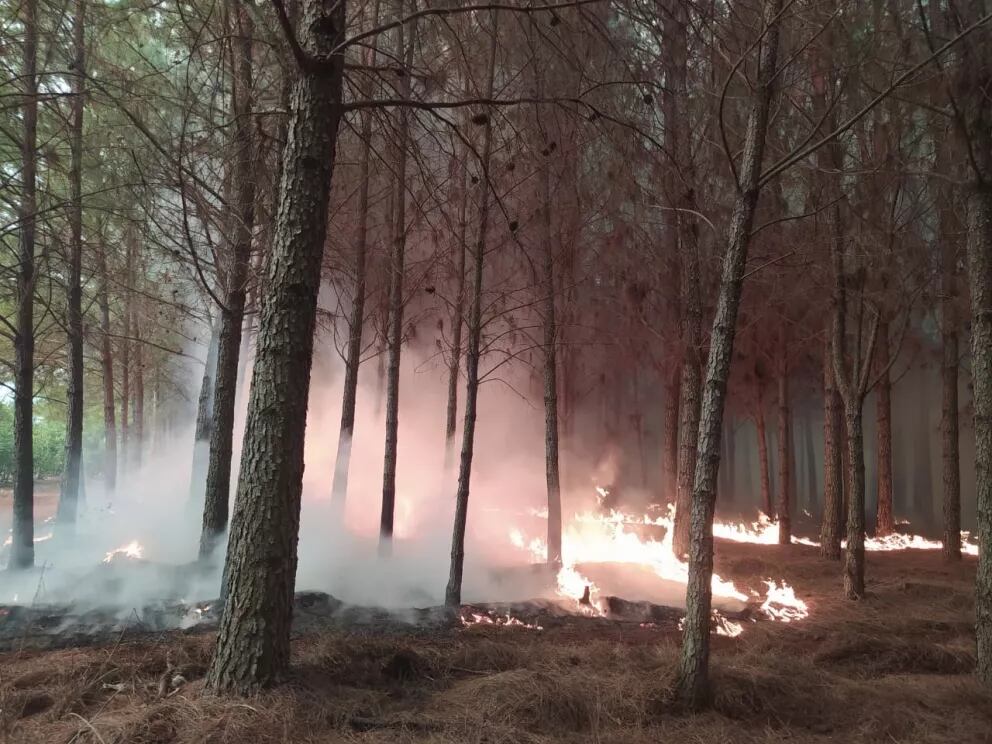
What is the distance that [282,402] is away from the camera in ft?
13.1

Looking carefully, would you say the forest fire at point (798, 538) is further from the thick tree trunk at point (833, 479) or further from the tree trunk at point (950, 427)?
the thick tree trunk at point (833, 479)

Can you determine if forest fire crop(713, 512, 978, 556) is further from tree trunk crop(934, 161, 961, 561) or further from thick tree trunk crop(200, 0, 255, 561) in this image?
thick tree trunk crop(200, 0, 255, 561)

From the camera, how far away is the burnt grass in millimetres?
3537

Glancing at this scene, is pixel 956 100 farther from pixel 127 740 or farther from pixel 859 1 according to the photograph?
pixel 127 740

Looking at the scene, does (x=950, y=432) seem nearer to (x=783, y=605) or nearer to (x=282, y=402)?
(x=783, y=605)

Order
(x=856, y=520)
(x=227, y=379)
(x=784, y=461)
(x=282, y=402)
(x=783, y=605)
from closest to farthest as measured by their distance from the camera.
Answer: (x=282, y=402), (x=783, y=605), (x=227, y=379), (x=856, y=520), (x=784, y=461)

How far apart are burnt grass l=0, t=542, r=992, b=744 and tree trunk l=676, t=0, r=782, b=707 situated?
20cm

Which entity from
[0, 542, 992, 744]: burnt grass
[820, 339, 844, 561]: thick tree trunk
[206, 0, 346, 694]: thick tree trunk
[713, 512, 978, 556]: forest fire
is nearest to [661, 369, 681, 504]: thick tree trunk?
[713, 512, 978, 556]: forest fire

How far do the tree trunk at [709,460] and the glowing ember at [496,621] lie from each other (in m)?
2.98

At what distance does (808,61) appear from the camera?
6.86m

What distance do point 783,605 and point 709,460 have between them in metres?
4.86

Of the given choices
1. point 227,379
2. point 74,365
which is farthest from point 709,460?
point 74,365

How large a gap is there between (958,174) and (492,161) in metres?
5.12

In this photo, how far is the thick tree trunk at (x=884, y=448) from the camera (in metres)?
11.9
